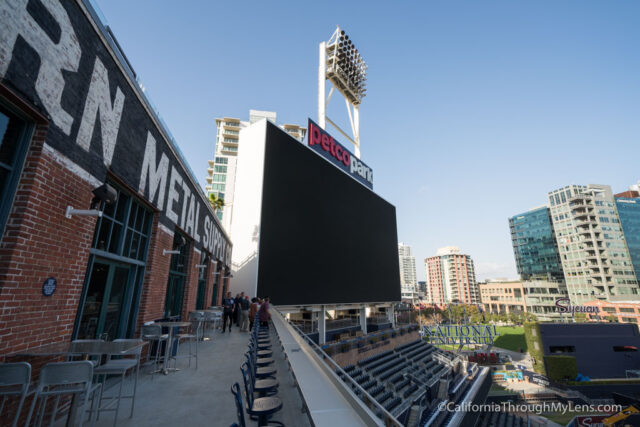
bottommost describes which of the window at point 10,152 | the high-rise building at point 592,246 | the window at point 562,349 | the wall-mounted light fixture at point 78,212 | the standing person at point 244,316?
the window at point 562,349

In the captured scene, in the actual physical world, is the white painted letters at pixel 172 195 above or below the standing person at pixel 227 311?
above

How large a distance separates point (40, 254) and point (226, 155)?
2017 inches

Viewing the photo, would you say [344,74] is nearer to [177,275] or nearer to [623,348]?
[177,275]

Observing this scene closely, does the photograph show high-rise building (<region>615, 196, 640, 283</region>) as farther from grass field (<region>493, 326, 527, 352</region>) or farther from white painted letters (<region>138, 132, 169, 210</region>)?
white painted letters (<region>138, 132, 169, 210</region>)

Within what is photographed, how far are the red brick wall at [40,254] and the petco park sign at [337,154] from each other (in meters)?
17.5

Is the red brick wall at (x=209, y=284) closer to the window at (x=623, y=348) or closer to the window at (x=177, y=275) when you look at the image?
the window at (x=177, y=275)

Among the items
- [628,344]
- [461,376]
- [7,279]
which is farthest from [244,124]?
[628,344]

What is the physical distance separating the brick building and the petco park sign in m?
14.9

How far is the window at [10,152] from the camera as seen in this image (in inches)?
129

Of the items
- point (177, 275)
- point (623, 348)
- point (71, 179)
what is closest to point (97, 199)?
point (71, 179)

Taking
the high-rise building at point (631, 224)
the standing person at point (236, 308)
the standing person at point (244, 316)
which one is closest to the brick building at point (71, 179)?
the standing person at point (244, 316)

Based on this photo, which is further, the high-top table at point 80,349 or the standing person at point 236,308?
the standing person at point 236,308

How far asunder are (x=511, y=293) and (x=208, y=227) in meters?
90.2

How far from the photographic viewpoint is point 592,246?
6291cm
